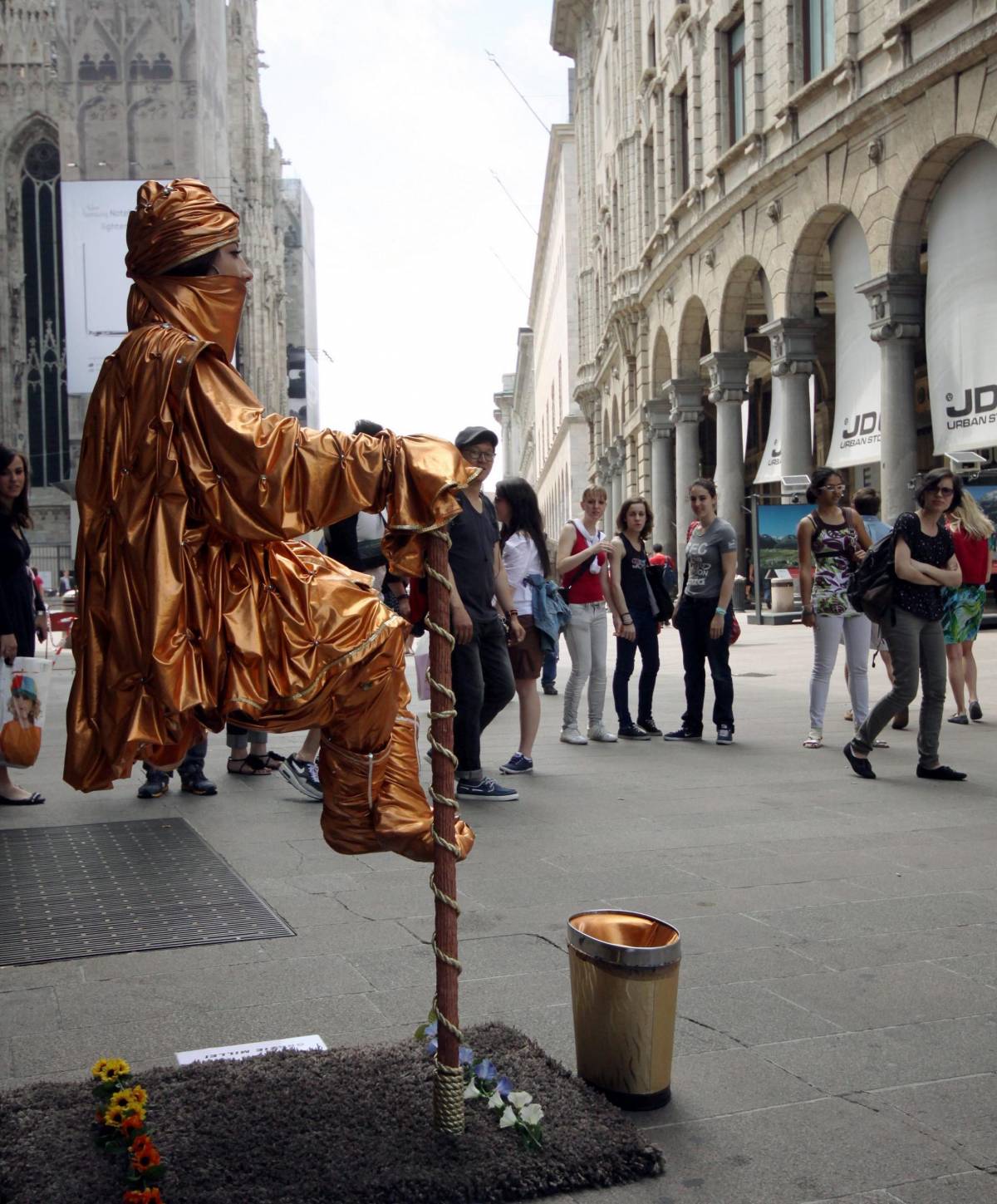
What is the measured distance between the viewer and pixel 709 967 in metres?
4.35

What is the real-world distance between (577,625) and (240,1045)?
634cm

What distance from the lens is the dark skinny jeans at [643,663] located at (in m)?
10.5

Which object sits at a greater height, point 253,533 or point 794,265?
point 794,265

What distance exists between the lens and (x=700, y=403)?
3478 centimetres

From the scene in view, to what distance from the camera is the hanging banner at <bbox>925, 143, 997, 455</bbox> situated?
782 inches

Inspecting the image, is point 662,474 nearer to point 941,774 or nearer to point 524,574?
point 524,574

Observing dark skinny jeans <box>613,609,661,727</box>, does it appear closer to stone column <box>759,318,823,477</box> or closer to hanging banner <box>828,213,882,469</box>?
hanging banner <box>828,213,882,469</box>

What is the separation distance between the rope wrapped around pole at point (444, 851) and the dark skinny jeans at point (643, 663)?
24.4 feet

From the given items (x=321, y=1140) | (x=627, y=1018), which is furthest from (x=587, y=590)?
(x=321, y=1140)

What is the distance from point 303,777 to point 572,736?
122 inches

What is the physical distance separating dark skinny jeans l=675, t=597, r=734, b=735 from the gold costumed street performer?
690 cm

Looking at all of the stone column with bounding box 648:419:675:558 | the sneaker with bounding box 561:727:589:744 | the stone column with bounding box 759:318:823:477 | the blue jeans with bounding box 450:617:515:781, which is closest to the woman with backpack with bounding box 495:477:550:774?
the blue jeans with bounding box 450:617:515:781

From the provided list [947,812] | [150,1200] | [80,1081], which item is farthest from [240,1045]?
[947,812]

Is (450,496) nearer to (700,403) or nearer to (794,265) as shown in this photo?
(794,265)
